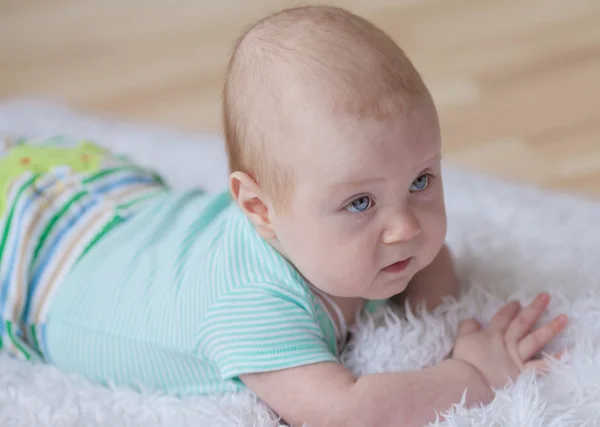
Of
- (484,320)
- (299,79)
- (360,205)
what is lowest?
(484,320)

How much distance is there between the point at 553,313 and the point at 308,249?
1.13ft

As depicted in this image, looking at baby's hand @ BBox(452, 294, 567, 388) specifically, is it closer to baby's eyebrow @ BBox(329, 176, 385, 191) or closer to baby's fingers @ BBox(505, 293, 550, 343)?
baby's fingers @ BBox(505, 293, 550, 343)

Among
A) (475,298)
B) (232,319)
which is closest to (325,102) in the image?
(232,319)

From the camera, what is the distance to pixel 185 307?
990 millimetres

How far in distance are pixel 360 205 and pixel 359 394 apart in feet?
0.65

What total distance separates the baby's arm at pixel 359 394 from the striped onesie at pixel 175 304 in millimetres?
20

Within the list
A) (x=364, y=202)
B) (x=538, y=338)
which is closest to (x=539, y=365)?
(x=538, y=338)

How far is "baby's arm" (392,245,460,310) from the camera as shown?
106cm

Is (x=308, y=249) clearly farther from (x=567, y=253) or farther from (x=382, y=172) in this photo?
(x=567, y=253)

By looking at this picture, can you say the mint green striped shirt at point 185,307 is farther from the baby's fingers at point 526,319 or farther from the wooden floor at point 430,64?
the wooden floor at point 430,64

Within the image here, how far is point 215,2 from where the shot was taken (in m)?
2.34

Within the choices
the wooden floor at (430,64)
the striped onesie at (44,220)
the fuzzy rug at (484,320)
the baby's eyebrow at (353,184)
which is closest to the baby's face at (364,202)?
the baby's eyebrow at (353,184)

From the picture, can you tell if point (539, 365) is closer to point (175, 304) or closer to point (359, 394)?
point (359, 394)

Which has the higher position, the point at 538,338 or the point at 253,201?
the point at 253,201
